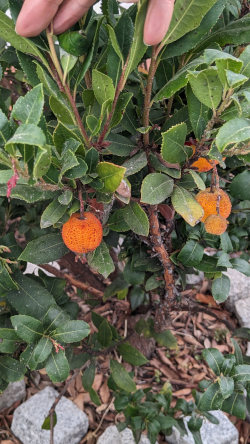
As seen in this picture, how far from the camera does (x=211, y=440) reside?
1.11 meters

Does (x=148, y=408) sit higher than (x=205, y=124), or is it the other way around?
(x=205, y=124)

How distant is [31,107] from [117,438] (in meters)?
0.98

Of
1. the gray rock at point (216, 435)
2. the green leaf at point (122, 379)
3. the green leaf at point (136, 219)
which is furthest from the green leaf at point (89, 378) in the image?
the green leaf at point (136, 219)

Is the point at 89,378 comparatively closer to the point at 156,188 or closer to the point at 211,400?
the point at 211,400

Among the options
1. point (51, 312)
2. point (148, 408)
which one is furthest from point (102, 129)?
point (148, 408)

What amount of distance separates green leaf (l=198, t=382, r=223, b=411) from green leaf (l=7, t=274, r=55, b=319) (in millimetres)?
354

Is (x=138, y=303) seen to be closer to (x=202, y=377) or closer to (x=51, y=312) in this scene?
(x=202, y=377)

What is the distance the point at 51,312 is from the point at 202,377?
77 cm

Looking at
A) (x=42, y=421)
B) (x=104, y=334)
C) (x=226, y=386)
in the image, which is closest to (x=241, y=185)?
(x=226, y=386)

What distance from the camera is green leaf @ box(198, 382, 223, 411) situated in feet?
2.66

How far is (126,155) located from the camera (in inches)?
24.5

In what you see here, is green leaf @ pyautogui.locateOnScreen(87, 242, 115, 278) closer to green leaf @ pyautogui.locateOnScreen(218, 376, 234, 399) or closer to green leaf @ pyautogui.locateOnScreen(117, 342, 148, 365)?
green leaf @ pyautogui.locateOnScreen(218, 376, 234, 399)

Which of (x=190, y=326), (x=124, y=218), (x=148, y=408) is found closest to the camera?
(x=124, y=218)

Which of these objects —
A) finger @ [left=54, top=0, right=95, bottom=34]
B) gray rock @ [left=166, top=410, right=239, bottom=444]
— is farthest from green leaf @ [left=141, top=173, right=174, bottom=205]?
gray rock @ [left=166, top=410, right=239, bottom=444]
